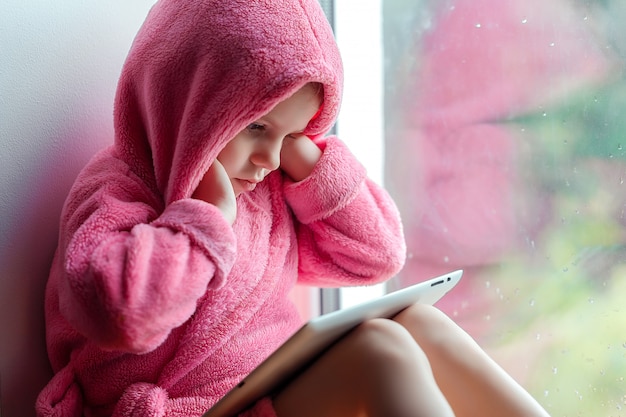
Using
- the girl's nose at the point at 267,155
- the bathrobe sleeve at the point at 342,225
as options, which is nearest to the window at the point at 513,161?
the bathrobe sleeve at the point at 342,225

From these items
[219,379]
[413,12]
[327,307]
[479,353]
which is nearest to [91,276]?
[219,379]

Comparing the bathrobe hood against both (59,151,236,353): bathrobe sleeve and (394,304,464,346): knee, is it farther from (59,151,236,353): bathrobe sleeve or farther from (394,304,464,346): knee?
(394,304,464,346): knee

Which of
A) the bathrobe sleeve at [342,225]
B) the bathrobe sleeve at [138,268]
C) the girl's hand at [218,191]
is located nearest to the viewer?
the bathrobe sleeve at [138,268]

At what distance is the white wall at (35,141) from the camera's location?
0.98 meters

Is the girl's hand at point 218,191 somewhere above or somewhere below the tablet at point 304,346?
above

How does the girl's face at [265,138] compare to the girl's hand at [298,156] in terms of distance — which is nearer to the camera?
the girl's face at [265,138]

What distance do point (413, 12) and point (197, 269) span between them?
813mm

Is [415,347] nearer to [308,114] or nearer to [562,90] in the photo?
[308,114]

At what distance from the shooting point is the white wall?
98cm

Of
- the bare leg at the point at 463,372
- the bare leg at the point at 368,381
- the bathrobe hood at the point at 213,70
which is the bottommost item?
the bare leg at the point at 463,372

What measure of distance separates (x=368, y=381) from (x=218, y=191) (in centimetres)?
31

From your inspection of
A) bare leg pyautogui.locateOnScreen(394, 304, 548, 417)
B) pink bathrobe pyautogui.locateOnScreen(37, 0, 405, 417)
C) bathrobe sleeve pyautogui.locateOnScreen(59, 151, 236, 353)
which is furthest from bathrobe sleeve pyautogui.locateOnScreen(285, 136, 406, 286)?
bathrobe sleeve pyautogui.locateOnScreen(59, 151, 236, 353)

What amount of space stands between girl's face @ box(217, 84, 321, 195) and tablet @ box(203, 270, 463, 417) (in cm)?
24

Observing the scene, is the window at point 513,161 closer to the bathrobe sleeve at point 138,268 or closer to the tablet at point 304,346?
the tablet at point 304,346
